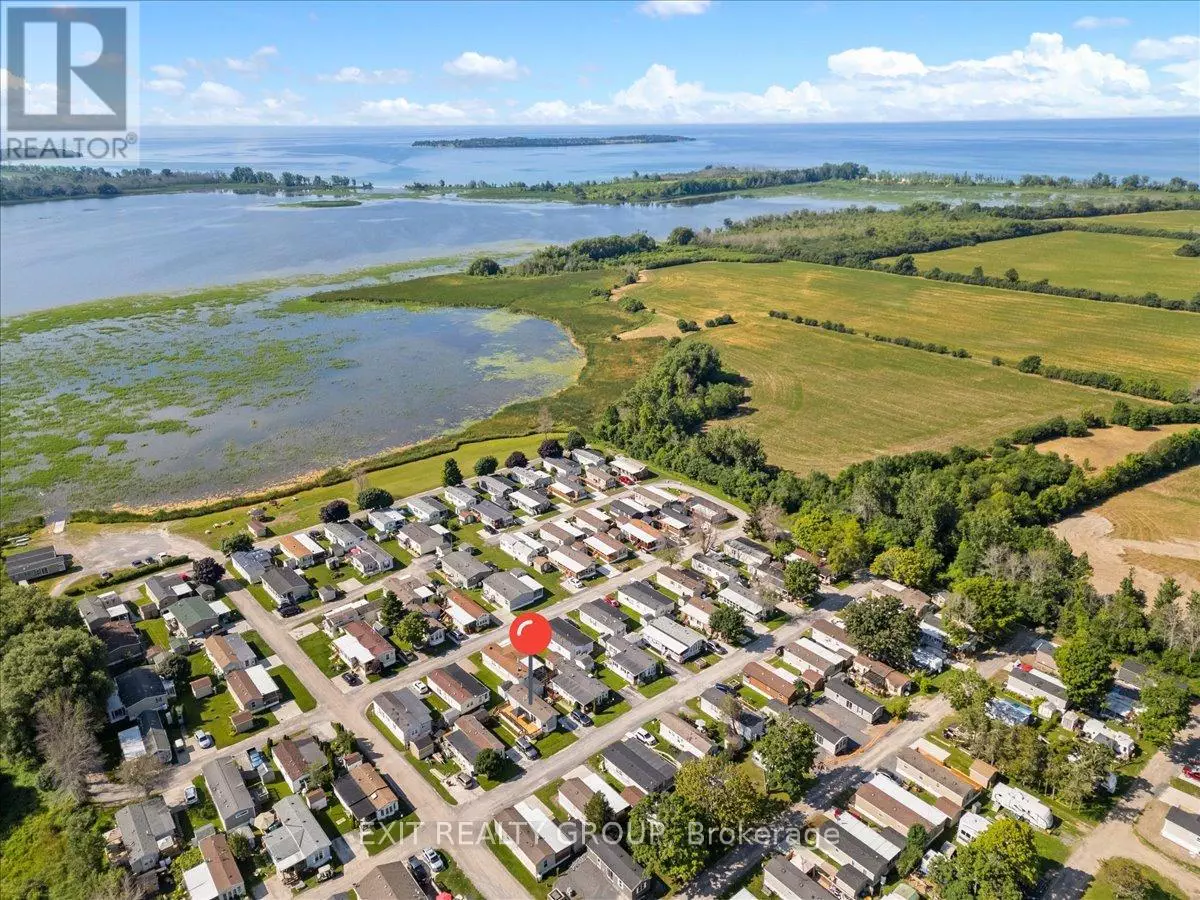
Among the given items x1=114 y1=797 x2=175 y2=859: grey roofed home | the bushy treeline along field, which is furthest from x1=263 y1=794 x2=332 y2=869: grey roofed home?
the bushy treeline along field

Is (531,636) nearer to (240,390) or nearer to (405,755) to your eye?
(405,755)

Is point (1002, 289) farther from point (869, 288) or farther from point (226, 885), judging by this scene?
point (226, 885)

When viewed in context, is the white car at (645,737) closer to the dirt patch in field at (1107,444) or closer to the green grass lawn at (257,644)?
the green grass lawn at (257,644)

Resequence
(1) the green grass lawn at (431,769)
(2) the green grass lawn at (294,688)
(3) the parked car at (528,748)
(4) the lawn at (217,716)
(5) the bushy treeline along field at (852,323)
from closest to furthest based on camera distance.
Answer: (1) the green grass lawn at (431,769)
(3) the parked car at (528,748)
(4) the lawn at (217,716)
(2) the green grass lawn at (294,688)
(5) the bushy treeline along field at (852,323)

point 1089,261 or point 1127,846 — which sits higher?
point 1089,261

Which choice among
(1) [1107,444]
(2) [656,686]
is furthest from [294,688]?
(1) [1107,444]

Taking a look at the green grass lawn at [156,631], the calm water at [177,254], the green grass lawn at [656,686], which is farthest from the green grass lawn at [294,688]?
the calm water at [177,254]
